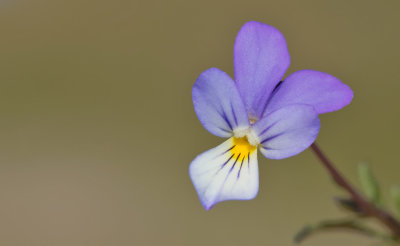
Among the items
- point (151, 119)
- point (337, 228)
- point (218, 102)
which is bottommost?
point (337, 228)

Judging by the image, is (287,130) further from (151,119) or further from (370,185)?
(151,119)

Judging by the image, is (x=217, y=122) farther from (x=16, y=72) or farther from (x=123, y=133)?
(x=16, y=72)

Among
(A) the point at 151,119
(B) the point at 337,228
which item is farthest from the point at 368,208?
(A) the point at 151,119

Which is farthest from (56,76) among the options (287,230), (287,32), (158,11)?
(287,230)

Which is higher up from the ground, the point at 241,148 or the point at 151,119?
the point at 151,119

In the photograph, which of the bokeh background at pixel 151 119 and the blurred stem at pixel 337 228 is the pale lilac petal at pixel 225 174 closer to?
the blurred stem at pixel 337 228

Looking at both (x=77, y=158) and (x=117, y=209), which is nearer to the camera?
(x=117, y=209)

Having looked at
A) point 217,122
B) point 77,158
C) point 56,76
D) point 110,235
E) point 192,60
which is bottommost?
point 217,122

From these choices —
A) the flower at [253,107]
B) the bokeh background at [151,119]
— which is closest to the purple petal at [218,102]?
the flower at [253,107]
